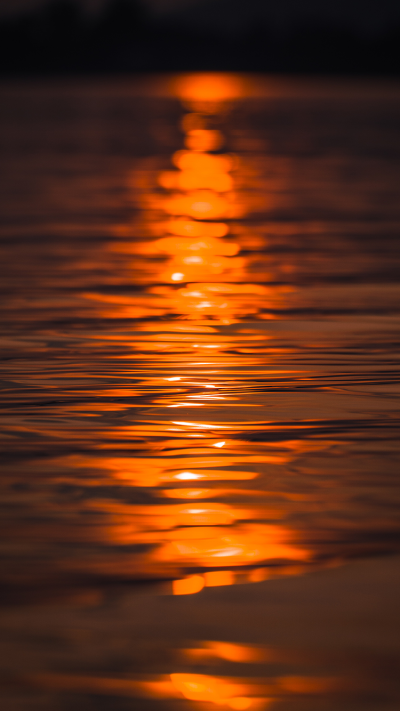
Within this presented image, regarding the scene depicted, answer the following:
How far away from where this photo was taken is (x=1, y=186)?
44.4ft

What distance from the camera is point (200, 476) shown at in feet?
11.5

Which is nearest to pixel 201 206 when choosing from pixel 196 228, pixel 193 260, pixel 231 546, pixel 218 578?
pixel 196 228

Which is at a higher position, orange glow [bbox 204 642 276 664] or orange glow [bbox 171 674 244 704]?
orange glow [bbox 204 642 276 664]

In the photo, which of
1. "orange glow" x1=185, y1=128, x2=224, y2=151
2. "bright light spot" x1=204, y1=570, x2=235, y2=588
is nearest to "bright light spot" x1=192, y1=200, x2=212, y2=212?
"bright light spot" x1=204, y1=570, x2=235, y2=588

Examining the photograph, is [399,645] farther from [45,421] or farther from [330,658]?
[45,421]

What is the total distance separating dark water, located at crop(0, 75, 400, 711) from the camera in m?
2.45

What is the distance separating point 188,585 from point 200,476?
2.44 feet

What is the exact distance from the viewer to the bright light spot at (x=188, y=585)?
2.75m

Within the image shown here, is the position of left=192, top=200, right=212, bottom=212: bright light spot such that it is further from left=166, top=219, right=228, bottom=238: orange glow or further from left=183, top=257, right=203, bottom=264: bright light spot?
left=183, top=257, right=203, bottom=264: bright light spot

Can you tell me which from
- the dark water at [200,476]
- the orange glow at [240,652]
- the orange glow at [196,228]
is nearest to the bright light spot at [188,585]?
the dark water at [200,476]

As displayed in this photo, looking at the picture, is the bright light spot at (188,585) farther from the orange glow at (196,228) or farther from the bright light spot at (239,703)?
the orange glow at (196,228)

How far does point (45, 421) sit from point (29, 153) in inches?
640

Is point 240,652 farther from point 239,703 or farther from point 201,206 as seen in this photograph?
point 201,206

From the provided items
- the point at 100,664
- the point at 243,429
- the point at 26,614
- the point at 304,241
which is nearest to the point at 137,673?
the point at 100,664
